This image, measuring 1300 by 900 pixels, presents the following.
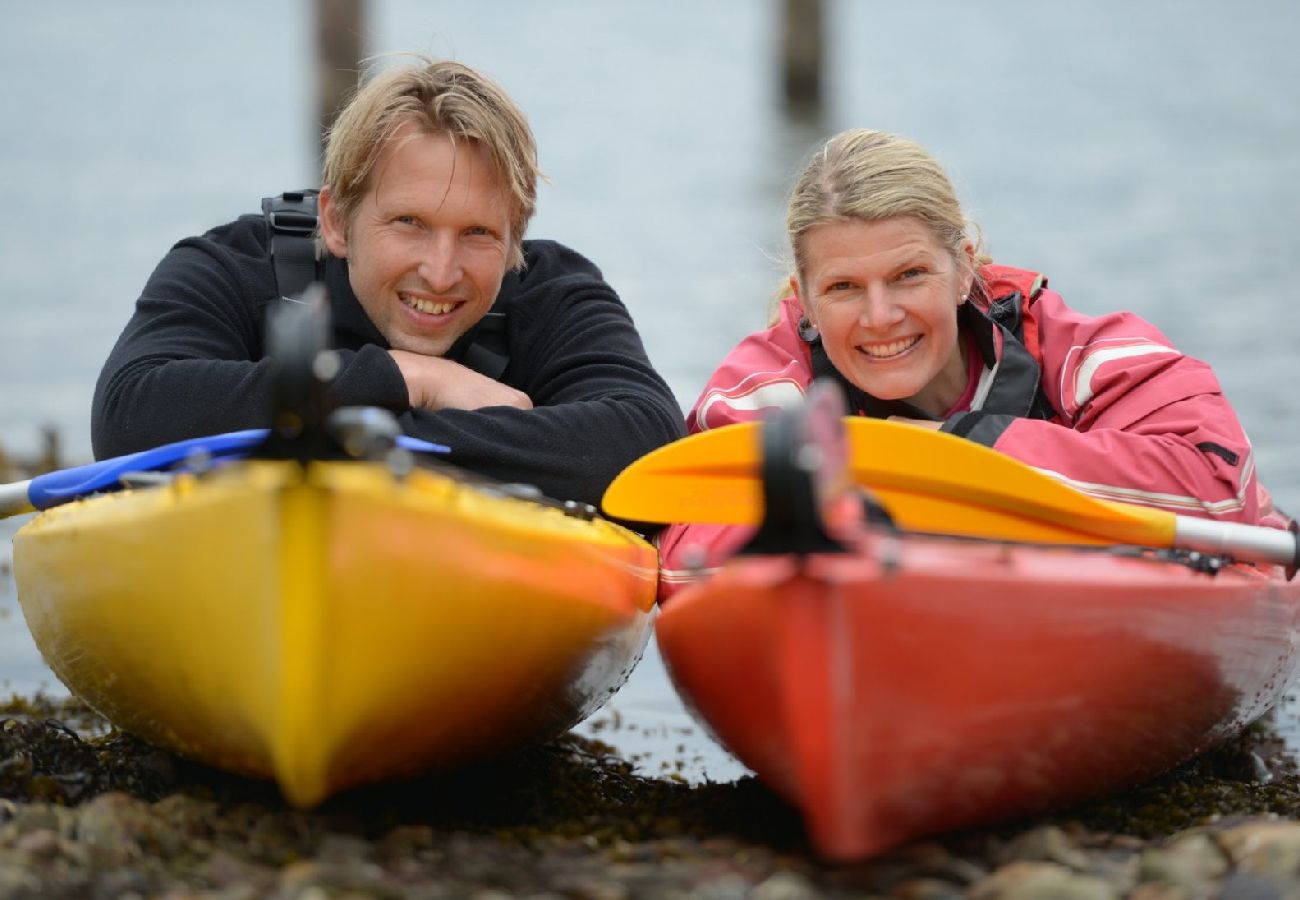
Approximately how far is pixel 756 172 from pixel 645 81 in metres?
11.6

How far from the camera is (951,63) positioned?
96.4 feet

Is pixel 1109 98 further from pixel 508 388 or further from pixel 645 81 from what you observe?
pixel 508 388

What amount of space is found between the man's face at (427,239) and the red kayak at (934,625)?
757mm

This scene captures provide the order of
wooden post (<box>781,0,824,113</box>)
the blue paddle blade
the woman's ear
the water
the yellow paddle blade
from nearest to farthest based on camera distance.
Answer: the yellow paddle blade
the blue paddle blade
the woman's ear
the water
wooden post (<box>781,0,824,113</box>)

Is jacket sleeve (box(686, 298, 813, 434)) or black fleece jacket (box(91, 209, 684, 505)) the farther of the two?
jacket sleeve (box(686, 298, 813, 434))

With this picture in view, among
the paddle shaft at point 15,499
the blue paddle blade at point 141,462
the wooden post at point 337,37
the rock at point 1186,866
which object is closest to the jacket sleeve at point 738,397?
the blue paddle blade at point 141,462

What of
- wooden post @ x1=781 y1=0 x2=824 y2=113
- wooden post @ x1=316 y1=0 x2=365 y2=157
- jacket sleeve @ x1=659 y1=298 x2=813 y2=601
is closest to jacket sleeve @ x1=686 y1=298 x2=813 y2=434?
jacket sleeve @ x1=659 y1=298 x2=813 y2=601

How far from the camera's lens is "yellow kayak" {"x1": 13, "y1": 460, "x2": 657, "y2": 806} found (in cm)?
245

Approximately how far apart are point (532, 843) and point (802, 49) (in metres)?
15.5

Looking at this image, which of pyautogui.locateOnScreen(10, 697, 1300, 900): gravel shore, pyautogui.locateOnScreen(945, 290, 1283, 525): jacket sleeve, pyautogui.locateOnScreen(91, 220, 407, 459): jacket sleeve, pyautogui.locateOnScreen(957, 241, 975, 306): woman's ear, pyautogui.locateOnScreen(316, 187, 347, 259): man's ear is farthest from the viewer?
pyautogui.locateOnScreen(316, 187, 347, 259): man's ear

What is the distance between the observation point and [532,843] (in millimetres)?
2873

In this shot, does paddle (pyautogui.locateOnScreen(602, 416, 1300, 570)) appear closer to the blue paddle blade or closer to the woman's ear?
the blue paddle blade

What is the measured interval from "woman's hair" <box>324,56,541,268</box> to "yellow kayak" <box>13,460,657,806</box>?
890mm

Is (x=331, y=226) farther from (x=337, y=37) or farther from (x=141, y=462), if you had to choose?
(x=337, y=37)
